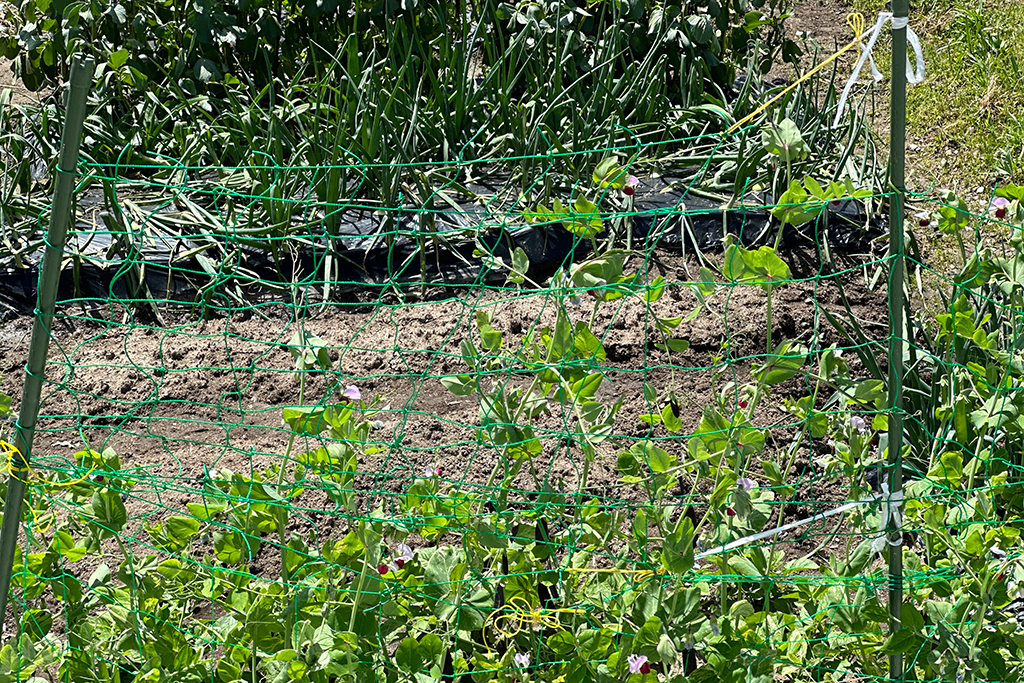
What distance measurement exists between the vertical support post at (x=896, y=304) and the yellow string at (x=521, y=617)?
0.47 m

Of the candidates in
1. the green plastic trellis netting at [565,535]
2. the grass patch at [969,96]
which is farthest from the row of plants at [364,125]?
the green plastic trellis netting at [565,535]

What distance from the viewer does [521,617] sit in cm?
162

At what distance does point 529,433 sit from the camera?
176 cm

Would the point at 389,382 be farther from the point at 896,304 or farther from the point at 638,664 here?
the point at 896,304

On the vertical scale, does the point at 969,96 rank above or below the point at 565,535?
above

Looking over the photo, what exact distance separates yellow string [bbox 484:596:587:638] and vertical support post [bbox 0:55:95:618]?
2.36ft

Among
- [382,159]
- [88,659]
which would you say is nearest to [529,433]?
[88,659]

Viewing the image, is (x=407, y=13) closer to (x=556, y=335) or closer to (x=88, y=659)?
(x=556, y=335)

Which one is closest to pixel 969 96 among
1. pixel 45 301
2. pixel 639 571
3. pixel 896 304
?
pixel 896 304

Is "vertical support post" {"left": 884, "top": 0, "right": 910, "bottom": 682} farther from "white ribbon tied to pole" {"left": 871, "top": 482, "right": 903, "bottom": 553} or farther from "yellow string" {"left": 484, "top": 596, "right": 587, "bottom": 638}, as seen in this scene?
"yellow string" {"left": 484, "top": 596, "right": 587, "bottom": 638}

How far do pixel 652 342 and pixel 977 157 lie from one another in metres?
1.60

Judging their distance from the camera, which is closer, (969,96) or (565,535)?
(565,535)

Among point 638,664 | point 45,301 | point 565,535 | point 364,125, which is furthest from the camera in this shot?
point 364,125

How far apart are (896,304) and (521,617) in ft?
2.42
